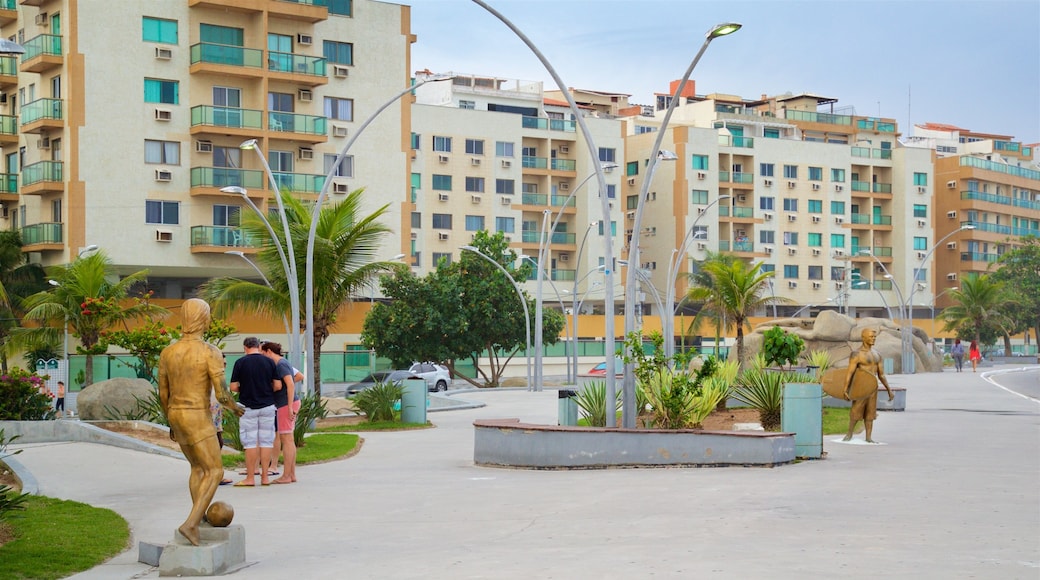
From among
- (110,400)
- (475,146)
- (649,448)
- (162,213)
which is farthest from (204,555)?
(475,146)

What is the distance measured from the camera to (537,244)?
7975cm

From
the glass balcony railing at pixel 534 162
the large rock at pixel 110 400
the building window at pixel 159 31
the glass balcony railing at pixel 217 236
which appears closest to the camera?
the large rock at pixel 110 400

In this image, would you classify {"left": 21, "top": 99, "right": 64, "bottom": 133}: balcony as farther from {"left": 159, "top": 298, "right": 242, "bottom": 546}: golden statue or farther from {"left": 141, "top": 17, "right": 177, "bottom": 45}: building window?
{"left": 159, "top": 298, "right": 242, "bottom": 546}: golden statue

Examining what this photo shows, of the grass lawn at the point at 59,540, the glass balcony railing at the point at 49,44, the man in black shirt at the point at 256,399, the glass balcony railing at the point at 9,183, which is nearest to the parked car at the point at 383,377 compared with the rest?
the glass balcony railing at the point at 49,44

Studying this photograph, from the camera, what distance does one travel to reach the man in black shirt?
14.8 m

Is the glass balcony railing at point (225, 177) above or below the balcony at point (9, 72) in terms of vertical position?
below

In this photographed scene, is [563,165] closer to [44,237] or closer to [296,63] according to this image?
[296,63]

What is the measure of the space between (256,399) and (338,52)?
4682cm

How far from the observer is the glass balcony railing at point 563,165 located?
8106cm

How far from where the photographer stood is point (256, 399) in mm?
14820

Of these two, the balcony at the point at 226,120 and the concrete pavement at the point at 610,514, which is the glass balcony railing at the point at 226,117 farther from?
the concrete pavement at the point at 610,514

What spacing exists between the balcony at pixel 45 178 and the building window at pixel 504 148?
31.0 meters

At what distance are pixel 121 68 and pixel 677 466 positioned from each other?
41.9 m

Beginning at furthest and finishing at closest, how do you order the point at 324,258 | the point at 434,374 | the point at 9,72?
the point at 9,72
the point at 434,374
the point at 324,258
